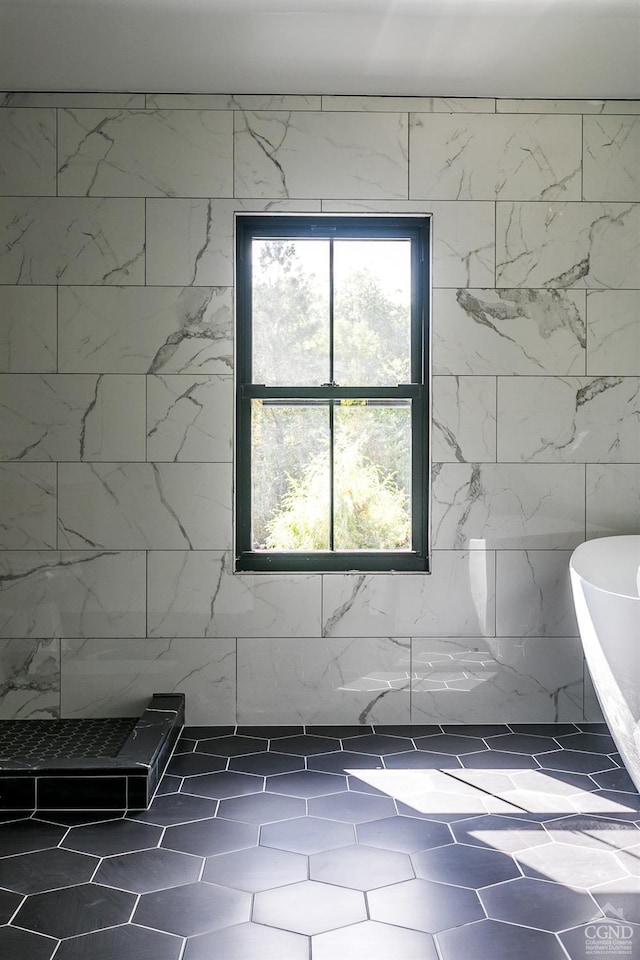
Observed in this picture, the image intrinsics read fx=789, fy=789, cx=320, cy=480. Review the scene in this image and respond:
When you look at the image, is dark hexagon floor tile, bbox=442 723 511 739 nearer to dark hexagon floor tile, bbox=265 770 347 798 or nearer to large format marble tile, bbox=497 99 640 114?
dark hexagon floor tile, bbox=265 770 347 798

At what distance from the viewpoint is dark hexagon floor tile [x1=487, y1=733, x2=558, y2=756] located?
299cm

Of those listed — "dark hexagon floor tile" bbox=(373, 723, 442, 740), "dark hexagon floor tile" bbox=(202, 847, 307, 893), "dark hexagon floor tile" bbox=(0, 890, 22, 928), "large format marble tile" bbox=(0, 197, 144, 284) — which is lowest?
"dark hexagon floor tile" bbox=(373, 723, 442, 740)

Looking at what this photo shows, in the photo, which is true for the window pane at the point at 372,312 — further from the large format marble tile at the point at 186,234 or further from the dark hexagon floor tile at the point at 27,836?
the dark hexagon floor tile at the point at 27,836

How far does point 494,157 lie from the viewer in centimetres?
325

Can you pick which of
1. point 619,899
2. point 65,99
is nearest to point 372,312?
point 65,99

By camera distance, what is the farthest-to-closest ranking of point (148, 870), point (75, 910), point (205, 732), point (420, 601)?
point (420, 601) < point (205, 732) < point (148, 870) < point (75, 910)

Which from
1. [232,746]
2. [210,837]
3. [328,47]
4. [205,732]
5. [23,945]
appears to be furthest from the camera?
[205,732]

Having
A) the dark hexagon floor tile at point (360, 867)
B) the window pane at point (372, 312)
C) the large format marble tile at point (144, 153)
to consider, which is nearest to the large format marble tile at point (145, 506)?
the window pane at point (372, 312)

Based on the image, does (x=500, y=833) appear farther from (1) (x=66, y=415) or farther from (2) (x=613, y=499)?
(1) (x=66, y=415)

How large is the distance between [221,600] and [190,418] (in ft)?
2.49

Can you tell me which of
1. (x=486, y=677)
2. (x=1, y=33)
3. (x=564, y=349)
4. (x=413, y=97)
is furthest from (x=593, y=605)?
(x=1, y=33)

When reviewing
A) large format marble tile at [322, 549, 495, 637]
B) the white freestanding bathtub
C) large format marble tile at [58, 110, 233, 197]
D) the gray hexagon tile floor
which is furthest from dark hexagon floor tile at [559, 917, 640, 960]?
large format marble tile at [58, 110, 233, 197]

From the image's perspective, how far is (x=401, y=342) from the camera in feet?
11.0

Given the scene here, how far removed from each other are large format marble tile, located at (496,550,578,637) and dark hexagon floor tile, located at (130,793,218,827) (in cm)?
141
